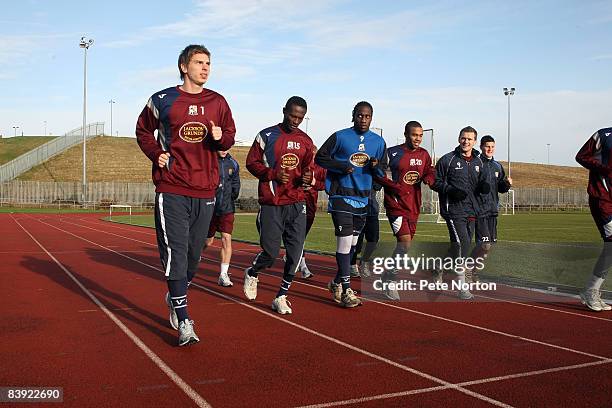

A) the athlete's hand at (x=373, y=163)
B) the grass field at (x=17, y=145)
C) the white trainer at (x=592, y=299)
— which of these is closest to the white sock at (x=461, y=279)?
the white trainer at (x=592, y=299)

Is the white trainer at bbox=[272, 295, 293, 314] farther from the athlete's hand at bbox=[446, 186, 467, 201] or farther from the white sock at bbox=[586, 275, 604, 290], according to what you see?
the white sock at bbox=[586, 275, 604, 290]

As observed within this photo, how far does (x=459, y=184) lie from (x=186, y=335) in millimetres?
4468

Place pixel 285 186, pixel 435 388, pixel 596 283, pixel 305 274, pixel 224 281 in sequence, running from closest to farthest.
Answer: pixel 435 388
pixel 285 186
pixel 596 283
pixel 224 281
pixel 305 274

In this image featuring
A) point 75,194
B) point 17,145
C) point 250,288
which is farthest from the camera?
point 17,145

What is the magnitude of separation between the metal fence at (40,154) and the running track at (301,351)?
212ft

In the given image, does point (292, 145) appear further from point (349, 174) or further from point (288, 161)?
point (349, 174)

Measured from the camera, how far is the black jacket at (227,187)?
9375 mm

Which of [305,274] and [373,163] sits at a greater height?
[373,163]

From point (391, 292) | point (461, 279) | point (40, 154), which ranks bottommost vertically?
point (391, 292)

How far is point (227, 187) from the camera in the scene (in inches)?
376

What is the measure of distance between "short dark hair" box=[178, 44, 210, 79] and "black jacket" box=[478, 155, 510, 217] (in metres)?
4.60

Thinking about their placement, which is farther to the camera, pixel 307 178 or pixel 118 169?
pixel 118 169

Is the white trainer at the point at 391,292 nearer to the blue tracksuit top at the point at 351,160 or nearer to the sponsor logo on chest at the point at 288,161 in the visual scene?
the blue tracksuit top at the point at 351,160

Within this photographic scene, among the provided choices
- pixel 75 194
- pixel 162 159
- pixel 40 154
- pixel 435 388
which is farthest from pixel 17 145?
pixel 435 388
